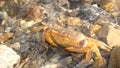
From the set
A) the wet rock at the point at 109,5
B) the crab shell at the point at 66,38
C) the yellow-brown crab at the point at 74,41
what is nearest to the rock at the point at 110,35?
the yellow-brown crab at the point at 74,41

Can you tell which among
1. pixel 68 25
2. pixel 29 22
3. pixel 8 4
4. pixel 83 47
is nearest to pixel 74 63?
pixel 83 47

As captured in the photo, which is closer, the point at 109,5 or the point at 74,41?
the point at 74,41

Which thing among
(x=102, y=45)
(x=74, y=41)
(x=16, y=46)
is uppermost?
(x=74, y=41)

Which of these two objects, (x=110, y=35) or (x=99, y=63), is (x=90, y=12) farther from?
(x=99, y=63)

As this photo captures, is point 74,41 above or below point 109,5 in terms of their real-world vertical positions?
above

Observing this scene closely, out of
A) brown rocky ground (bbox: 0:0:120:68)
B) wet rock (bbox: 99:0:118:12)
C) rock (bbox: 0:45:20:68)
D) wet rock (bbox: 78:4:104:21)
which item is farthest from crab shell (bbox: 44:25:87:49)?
wet rock (bbox: 99:0:118:12)

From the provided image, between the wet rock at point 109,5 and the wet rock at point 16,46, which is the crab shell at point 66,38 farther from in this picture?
the wet rock at point 109,5

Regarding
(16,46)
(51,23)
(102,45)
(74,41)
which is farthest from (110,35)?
(16,46)

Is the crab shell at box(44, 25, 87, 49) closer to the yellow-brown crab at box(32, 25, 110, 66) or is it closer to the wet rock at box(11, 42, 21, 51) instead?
the yellow-brown crab at box(32, 25, 110, 66)
